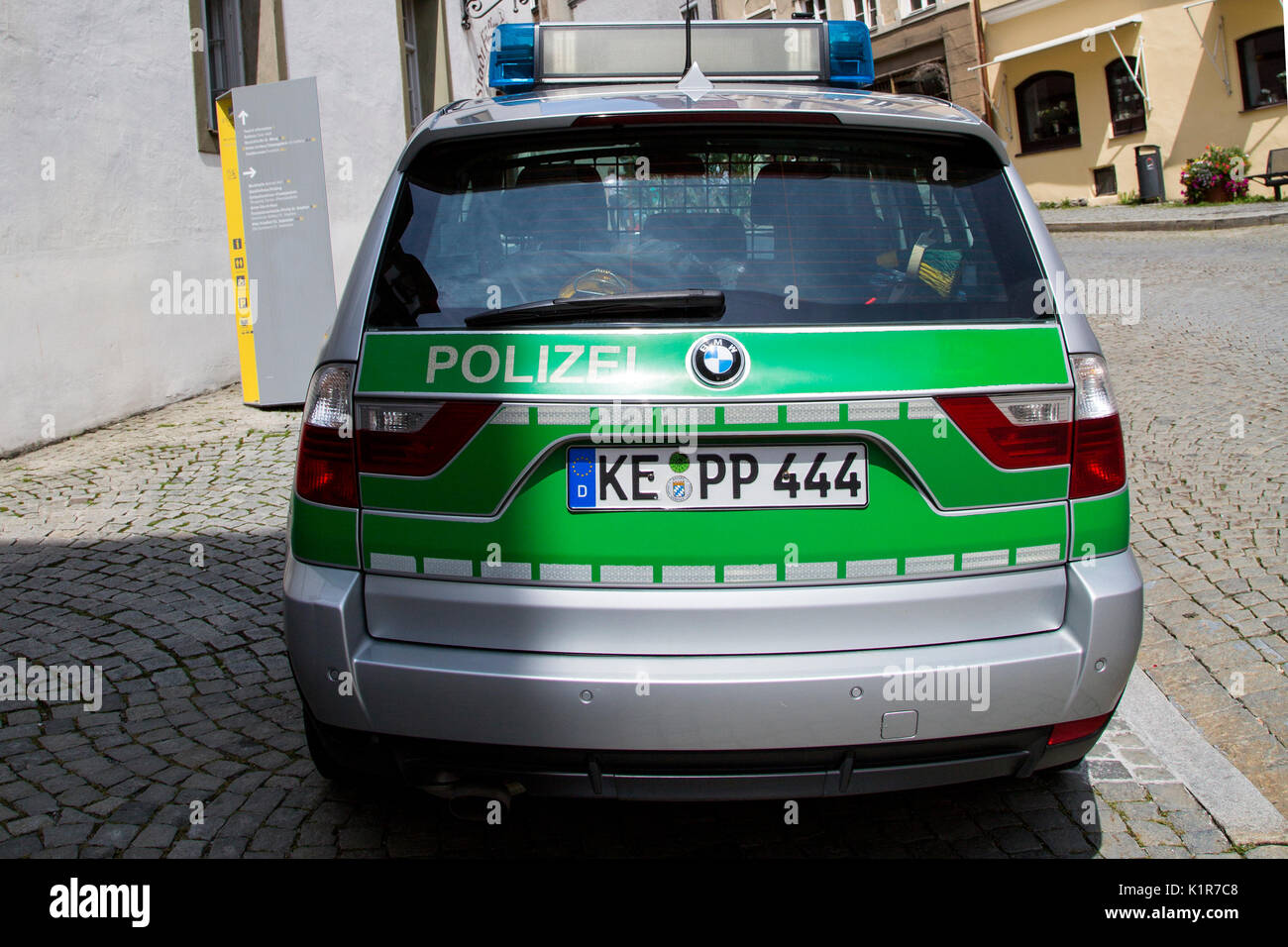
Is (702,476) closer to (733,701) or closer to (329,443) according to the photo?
(733,701)

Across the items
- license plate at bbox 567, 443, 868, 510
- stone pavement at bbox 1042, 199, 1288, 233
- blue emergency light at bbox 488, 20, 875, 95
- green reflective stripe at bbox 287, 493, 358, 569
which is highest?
stone pavement at bbox 1042, 199, 1288, 233

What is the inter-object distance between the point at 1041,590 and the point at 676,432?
2.86 feet

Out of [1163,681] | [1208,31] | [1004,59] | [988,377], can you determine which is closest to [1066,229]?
[1208,31]

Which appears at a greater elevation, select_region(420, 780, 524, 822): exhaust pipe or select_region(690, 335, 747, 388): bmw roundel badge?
select_region(690, 335, 747, 388): bmw roundel badge

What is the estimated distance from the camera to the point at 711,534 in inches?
101

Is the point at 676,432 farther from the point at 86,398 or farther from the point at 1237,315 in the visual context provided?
the point at 1237,315

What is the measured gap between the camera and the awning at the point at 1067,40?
25609 millimetres

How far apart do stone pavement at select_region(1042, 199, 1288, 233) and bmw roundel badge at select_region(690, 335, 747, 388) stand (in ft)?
63.1

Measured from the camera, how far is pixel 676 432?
253 centimetres

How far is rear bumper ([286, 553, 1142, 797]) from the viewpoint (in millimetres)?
2510

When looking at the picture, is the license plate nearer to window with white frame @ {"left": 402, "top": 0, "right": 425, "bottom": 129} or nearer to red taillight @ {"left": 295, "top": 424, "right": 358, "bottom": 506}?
red taillight @ {"left": 295, "top": 424, "right": 358, "bottom": 506}

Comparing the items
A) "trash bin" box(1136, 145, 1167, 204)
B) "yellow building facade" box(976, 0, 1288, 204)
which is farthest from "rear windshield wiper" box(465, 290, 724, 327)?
"trash bin" box(1136, 145, 1167, 204)

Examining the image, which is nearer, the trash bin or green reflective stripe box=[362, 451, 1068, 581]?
green reflective stripe box=[362, 451, 1068, 581]

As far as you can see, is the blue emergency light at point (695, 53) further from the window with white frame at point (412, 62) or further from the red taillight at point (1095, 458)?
the window with white frame at point (412, 62)
